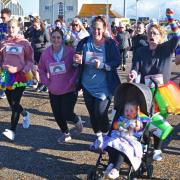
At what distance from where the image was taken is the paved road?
4.60 metres

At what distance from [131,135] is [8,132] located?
2.26 m

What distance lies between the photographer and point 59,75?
213 inches

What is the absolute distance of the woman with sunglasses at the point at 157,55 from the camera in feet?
15.6

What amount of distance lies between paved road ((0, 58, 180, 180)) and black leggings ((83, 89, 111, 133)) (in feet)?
1.25

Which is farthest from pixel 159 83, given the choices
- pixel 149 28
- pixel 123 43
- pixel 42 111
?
pixel 123 43

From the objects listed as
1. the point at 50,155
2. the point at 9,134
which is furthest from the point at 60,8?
the point at 50,155

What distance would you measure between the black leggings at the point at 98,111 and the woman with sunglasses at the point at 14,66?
1124 mm

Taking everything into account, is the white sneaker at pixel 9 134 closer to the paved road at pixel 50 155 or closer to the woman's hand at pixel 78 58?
the paved road at pixel 50 155

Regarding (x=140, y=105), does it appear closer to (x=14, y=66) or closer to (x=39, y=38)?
(x=14, y=66)

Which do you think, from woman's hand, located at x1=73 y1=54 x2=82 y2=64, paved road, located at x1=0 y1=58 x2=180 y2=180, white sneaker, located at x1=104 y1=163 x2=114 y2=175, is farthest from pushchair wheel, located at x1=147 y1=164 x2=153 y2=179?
woman's hand, located at x1=73 y1=54 x2=82 y2=64

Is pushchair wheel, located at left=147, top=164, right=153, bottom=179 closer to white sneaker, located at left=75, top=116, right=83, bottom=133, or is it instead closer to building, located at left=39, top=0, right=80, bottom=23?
white sneaker, located at left=75, top=116, right=83, bottom=133

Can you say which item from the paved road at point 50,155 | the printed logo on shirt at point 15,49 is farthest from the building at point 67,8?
the printed logo on shirt at point 15,49

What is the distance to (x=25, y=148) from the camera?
→ 5.50 meters

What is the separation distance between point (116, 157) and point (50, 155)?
138cm
